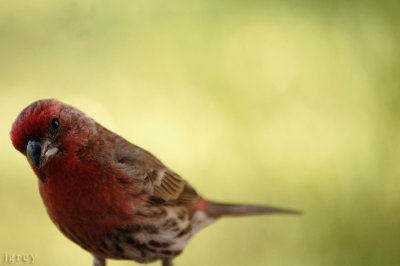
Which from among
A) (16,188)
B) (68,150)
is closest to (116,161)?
(68,150)

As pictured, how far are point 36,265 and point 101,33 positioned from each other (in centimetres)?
132

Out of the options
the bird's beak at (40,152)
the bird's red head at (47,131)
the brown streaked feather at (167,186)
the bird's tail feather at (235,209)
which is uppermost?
the bird's red head at (47,131)

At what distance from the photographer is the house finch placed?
2.09 meters

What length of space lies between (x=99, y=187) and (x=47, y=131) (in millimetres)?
282

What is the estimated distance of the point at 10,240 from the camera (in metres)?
3.33

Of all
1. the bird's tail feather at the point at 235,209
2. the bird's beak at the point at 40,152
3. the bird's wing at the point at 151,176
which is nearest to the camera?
the bird's beak at the point at 40,152

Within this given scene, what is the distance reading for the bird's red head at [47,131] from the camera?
6.65 feet

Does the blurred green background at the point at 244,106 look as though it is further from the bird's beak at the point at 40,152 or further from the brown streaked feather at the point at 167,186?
the bird's beak at the point at 40,152

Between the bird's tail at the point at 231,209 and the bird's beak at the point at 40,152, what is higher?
the bird's beak at the point at 40,152

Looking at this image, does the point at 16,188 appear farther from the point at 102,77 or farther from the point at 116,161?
the point at 116,161

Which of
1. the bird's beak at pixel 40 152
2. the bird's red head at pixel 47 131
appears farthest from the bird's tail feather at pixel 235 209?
the bird's beak at pixel 40 152

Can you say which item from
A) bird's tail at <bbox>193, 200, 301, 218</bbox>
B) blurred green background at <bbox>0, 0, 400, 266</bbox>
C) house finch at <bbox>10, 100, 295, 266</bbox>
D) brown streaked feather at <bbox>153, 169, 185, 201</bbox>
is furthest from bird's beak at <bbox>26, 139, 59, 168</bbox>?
blurred green background at <bbox>0, 0, 400, 266</bbox>

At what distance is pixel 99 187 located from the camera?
224cm

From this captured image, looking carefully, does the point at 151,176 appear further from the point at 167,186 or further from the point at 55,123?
the point at 55,123
